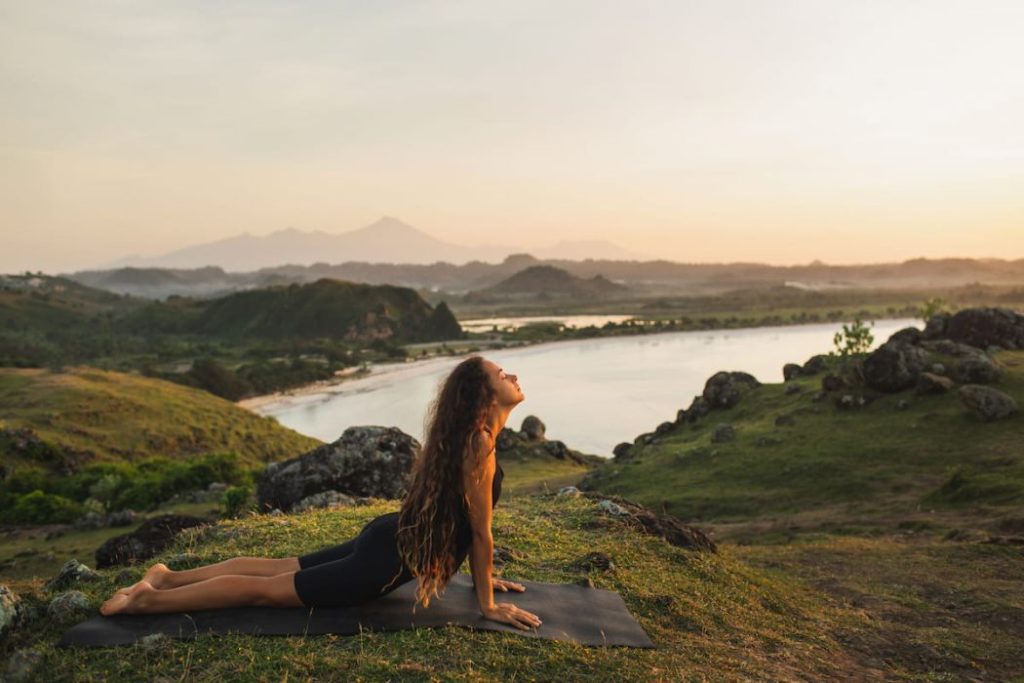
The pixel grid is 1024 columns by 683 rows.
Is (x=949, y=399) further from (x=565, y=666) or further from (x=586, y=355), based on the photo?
(x=586, y=355)

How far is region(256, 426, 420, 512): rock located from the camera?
1831 cm

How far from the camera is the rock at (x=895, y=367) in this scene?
3328cm

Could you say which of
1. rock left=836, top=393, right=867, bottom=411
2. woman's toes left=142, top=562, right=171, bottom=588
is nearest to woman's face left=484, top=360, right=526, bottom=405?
woman's toes left=142, top=562, right=171, bottom=588

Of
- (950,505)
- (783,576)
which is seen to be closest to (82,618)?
(783,576)

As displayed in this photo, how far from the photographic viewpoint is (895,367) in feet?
110

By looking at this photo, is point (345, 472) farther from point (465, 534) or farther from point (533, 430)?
point (533, 430)

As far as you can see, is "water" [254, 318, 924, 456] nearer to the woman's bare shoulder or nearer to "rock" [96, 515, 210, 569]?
"rock" [96, 515, 210, 569]

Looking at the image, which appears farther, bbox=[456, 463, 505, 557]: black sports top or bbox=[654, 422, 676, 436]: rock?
bbox=[654, 422, 676, 436]: rock

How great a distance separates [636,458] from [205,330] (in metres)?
146

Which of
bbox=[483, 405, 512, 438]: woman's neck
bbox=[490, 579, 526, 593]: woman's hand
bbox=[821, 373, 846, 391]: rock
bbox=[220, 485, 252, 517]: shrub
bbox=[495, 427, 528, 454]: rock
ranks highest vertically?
bbox=[483, 405, 512, 438]: woman's neck

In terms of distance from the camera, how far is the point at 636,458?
37.0 m

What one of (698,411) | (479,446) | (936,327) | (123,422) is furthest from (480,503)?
(123,422)

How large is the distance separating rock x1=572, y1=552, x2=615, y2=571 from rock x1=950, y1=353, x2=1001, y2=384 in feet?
95.9

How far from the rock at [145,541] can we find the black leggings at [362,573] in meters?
5.54
